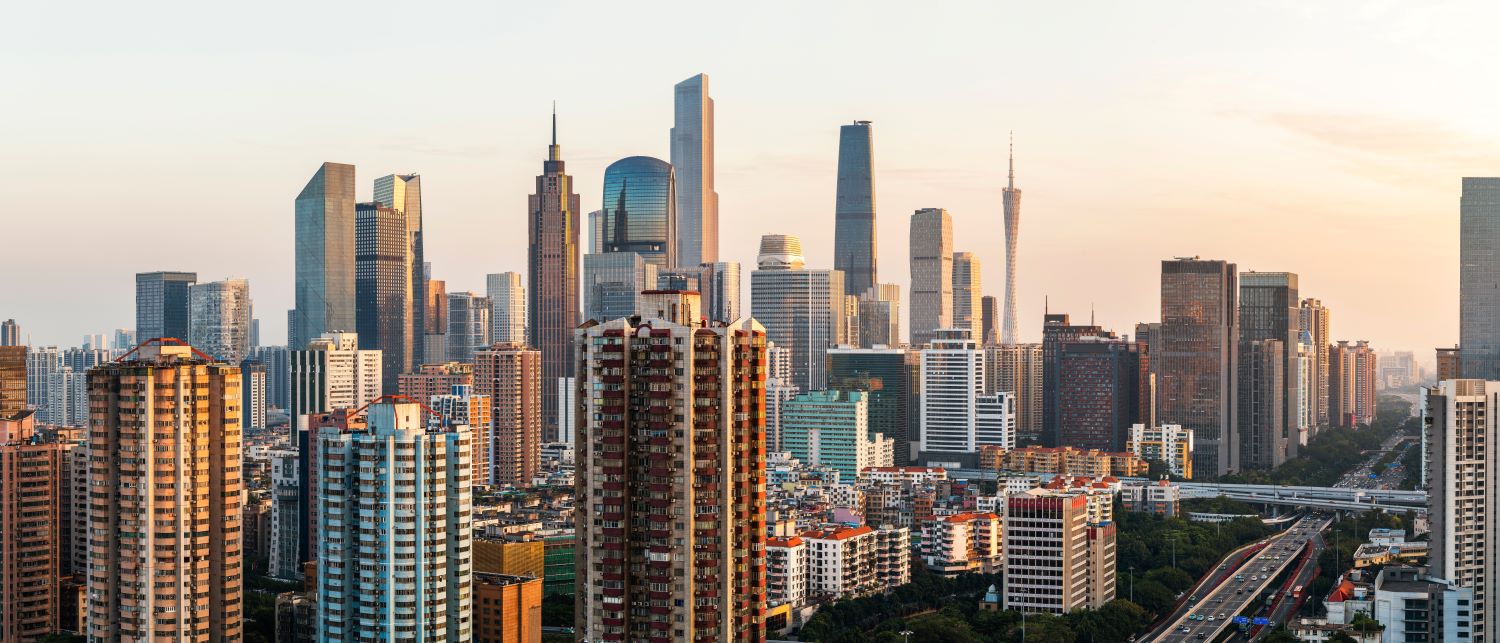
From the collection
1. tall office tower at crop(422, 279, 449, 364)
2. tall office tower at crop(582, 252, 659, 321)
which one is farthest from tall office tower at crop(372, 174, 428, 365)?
tall office tower at crop(582, 252, 659, 321)

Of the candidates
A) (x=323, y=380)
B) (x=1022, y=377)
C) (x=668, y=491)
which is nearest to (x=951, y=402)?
(x=1022, y=377)

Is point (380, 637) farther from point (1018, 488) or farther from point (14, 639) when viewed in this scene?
point (1018, 488)

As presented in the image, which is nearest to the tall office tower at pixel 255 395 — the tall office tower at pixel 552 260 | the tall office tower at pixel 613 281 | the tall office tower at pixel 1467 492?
the tall office tower at pixel 552 260

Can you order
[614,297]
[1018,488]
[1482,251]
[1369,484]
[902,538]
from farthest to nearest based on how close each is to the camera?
[614,297]
[1482,251]
[1369,484]
[1018,488]
[902,538]

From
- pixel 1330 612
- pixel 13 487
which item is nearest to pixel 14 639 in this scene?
pixel 13 487

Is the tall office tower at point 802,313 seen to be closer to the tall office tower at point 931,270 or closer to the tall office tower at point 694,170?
the tall office tower at point 931,270

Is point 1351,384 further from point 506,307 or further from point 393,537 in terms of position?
point 393,537
